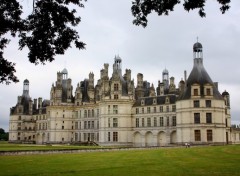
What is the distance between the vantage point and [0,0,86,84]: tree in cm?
1170

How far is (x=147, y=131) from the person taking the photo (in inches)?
2549

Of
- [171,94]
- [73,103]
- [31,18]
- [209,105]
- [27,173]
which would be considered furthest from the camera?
[73,103]

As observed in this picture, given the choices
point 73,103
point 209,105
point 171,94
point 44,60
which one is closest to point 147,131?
Answer: point 171,94

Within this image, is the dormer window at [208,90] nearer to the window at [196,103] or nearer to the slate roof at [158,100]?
the window at [196,103]

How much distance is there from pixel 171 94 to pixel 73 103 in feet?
87.6

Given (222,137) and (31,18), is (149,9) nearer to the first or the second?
(31,18)

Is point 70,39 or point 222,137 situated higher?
point 70,39

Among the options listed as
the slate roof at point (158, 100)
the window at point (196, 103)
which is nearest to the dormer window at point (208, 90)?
the window at point (196, 103)

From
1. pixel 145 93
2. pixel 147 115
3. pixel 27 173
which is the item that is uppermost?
pixel 145 93

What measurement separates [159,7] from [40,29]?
164 inches

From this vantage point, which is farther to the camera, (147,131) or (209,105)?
(147,131)

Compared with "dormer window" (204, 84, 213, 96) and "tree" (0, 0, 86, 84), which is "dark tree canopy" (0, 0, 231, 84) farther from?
"dormer window" (204, 84, 213, 96)

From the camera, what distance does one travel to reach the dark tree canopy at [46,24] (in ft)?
38.2

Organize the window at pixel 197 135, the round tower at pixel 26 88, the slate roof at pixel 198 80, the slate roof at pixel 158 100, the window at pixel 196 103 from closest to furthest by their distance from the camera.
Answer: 1. the window at pixel 197 135
2. the window at pixel 196 103
3. the slate roof at pixel 198 80
4. the slate roof at pixel 158 100
5. the round tower at pixel 26 88
